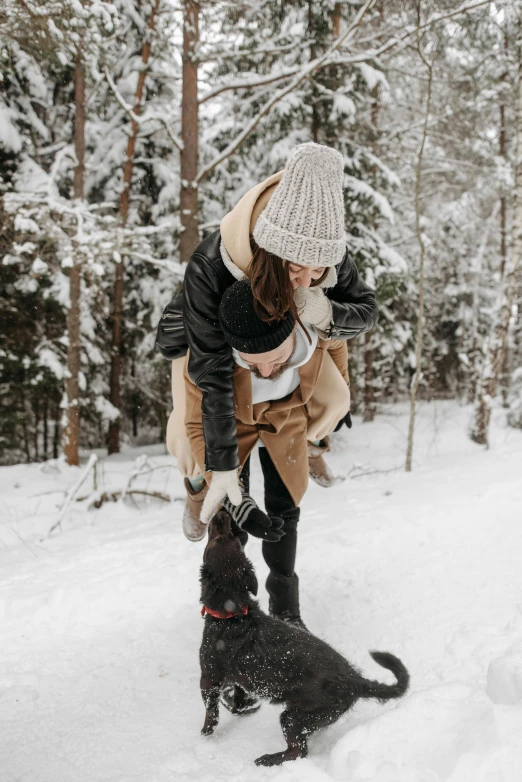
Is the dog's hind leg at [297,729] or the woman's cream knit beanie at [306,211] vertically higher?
the woman's cream knit beanie at [306,211]

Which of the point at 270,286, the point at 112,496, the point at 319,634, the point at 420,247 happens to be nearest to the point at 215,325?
the point at 270,286

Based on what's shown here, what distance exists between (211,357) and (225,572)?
97 centimetres

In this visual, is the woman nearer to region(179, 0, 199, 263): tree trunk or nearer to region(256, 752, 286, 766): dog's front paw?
region(256, 752, 286, 766): dog's front paw

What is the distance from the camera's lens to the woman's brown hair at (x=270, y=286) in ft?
6.16

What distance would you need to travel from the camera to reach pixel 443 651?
2455 millimetres

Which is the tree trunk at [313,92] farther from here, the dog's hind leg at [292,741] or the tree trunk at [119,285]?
the dog's hind leg at [292,741]

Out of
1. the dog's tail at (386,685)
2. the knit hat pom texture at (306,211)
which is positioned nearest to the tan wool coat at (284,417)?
the knit hat pom texture at (306,211)

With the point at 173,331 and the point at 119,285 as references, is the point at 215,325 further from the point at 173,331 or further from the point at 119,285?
the point at 119,285

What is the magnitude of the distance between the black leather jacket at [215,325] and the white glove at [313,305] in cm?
5

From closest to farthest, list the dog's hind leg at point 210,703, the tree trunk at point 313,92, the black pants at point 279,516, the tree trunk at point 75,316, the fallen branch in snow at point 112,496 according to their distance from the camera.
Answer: the dog's hind leg at point 210,703 → the black pants at point 279,516 → the fallen branch in snow at point 112,496 → the tree trunk at point 313,92 → the tree trunk at point 75,316

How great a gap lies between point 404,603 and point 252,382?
1.68 metres

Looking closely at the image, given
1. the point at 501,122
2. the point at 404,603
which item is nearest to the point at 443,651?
the point at 404,603

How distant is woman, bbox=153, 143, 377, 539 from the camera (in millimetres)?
1825

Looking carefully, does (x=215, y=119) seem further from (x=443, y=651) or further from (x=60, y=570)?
(x=443, y=651)
